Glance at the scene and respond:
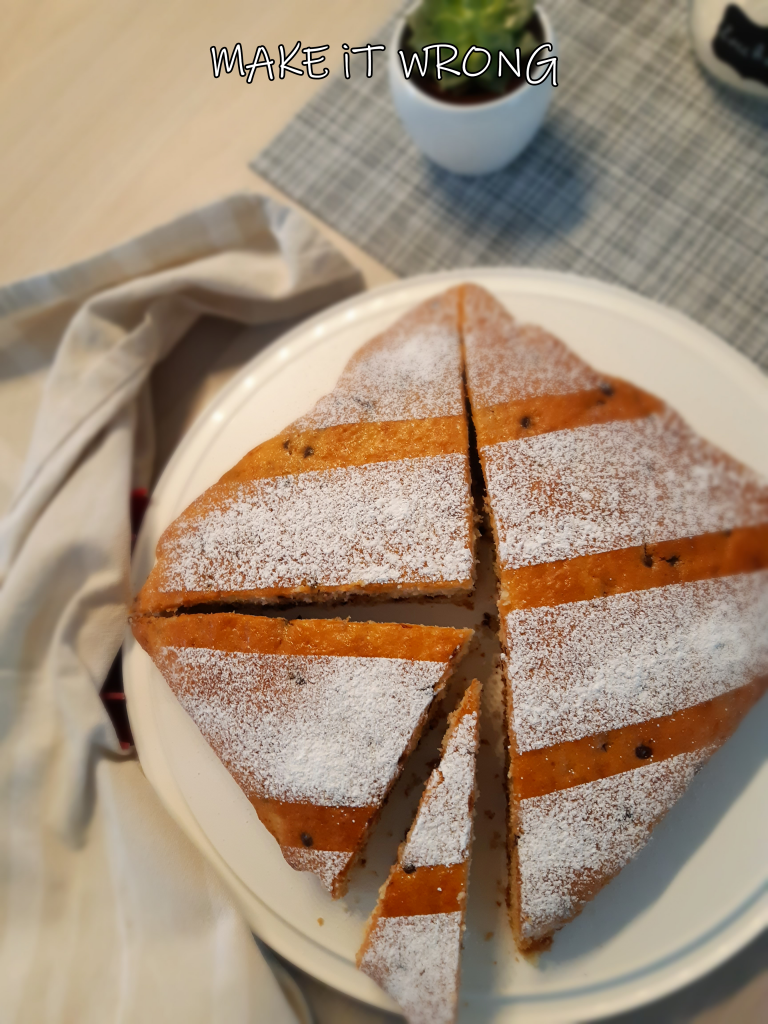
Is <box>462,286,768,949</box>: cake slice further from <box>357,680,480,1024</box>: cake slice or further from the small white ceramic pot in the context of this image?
the small white ceramic pot

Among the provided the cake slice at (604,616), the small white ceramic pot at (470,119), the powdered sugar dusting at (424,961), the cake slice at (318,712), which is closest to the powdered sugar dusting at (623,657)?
the cake slice at (604,616)

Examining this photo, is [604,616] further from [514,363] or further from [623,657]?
[514,363]

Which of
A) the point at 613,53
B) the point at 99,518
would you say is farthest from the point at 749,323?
the point at 99,518

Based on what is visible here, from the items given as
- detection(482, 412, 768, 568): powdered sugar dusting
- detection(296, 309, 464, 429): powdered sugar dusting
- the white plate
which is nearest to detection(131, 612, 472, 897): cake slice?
the white plate

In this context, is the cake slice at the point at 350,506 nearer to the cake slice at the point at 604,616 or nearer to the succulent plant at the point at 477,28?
the cake slice at the point at 604,616

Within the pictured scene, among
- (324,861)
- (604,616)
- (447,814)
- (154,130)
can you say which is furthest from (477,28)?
(324,861)
